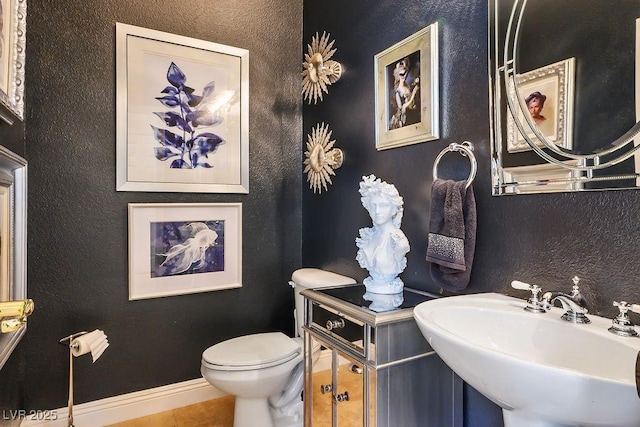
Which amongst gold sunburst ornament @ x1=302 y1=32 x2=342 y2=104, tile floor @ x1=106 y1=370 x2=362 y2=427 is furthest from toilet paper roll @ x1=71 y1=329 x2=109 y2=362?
gold sunburst ornament @ x1=302 y1=32 x2=342 y2=104

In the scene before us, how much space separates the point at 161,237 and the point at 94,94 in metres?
0.84

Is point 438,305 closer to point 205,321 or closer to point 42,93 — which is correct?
point 205,321

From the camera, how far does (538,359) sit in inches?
37.8

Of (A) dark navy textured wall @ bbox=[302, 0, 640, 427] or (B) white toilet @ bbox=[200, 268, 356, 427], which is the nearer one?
(A) dark navy textured wall @ bbox=[302, 0, 640, 427]

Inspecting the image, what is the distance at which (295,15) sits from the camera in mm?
2465

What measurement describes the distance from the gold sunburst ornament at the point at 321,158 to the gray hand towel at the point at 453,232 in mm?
848

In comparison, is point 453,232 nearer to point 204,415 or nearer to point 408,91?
point 408,91

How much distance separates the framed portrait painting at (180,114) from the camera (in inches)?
78.0

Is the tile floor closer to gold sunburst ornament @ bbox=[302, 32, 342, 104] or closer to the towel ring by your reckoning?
the towel ring

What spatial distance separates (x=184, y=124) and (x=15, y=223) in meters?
0.97

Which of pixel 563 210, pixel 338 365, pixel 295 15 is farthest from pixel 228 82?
pixel 563 210

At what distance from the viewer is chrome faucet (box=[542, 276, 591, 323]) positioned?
2.98 feet

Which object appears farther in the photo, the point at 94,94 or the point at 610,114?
the point at 94,94

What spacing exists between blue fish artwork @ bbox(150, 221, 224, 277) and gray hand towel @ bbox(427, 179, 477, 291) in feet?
4.47
